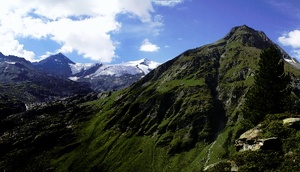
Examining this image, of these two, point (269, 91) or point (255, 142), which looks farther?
point (269, 91)

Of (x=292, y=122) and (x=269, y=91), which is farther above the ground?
(x=269, y=91)

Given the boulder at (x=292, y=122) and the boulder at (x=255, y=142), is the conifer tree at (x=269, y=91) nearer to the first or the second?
the boulder at (x=255, y=142)

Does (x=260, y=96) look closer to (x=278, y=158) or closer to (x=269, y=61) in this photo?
(x=269, y=61)

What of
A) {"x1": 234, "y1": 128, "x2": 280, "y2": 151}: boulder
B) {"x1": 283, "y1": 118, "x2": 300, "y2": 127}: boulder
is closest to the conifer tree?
{"x1": 234, "y1": 128, "x2": 280, "y2": 151}: boulder

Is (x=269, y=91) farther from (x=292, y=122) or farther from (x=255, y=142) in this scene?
(x=255, y=142)

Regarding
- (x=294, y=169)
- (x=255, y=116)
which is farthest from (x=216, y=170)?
(x=255, y=116)

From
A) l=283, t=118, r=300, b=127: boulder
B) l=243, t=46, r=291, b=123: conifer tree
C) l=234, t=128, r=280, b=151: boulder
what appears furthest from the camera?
l=243, t=46, r=291, b=123: conifer tree

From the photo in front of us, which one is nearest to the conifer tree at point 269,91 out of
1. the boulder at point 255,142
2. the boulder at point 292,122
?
the boulder at point 255,142

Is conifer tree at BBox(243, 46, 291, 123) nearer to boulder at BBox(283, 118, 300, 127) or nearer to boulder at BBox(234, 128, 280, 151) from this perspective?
boulder at BBox(234, 128, 280, 151)

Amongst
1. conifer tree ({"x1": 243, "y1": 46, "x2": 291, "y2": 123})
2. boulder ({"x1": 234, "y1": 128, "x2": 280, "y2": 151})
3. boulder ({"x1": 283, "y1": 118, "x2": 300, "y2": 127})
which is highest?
conifer tree ({"x1": 243, "y1": 46, "x2": 291, "y2": 123})

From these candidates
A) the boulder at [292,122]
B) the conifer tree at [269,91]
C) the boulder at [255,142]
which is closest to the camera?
the boulder at [255,142]

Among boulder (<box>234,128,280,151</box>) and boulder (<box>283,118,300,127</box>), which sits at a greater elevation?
boulder (<box>283,118,300,127</box>)

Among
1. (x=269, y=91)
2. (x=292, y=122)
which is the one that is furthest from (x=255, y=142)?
(x=269, y=91)

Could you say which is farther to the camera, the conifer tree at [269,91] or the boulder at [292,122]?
the conifer tree at [269,91]
